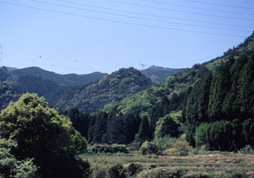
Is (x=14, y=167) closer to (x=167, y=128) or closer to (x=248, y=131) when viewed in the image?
(x=248, y=131)

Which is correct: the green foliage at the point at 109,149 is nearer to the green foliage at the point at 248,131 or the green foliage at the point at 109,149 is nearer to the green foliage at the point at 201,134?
the green foliage at the point at 201,134

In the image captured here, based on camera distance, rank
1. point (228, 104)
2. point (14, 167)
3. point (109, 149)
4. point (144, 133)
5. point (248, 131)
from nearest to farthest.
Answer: point (14, 167), point (248, 131), point (228, 104), point (109, 149), point (144, 133)

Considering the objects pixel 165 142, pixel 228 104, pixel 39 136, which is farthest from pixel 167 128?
pixel 39 136

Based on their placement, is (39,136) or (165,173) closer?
(165,173)

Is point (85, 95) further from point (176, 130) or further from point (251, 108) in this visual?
point (251, 108)

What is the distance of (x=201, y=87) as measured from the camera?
51250 millimetres

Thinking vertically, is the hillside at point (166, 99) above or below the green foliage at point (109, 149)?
above

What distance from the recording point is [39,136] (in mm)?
28500

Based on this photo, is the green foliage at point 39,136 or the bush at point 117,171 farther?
the bush at point 117,171

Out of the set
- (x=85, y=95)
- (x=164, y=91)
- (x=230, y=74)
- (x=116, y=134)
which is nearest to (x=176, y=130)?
(x=116, y=134)

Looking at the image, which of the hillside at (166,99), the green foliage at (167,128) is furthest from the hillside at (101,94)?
the green foliage at (167,128)

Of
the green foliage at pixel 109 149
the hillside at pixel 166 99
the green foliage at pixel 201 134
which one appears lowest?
the green foliage at pixel 109 149

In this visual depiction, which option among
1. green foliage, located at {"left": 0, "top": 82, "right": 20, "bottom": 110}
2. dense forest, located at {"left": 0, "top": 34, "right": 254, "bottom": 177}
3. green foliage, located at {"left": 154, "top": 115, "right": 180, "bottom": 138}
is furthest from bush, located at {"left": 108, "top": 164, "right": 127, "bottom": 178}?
green foliage, located at {"left": 0, "top": 82, "right": 20, "bottom": 110}

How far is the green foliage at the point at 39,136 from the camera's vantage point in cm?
2788
